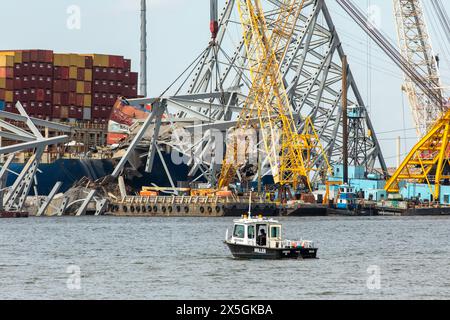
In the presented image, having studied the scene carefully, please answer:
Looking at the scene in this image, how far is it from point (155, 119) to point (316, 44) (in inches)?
1290

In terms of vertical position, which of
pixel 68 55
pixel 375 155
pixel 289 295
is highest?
pixel 68 55

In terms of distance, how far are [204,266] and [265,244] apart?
353cm

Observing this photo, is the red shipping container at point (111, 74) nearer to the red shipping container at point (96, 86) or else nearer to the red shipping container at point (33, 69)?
the red shipping container at point (96, 86)

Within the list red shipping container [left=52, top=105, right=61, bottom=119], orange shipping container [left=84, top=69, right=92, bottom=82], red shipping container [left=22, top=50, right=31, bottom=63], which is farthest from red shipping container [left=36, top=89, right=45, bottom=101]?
orange shipping container [left=84, top=69, right=92, bottom=82]

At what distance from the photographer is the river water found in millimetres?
57562

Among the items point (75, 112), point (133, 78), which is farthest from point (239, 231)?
point (133, 78)

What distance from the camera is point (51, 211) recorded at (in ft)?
466

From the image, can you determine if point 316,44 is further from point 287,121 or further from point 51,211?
point 51,211

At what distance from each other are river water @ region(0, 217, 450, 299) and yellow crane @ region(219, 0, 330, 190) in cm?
4016

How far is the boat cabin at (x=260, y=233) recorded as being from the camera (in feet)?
227

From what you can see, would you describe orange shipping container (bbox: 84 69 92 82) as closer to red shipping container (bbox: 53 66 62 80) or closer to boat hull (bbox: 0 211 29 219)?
red shipping container (bbox: 53 66 62 80)

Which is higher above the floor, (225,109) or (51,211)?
(225,109)

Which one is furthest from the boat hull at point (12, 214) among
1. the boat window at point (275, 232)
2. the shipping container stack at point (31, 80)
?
the boat window at point (275, 232)

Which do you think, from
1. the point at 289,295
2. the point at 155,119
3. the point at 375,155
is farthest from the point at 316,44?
the point at 289,295
